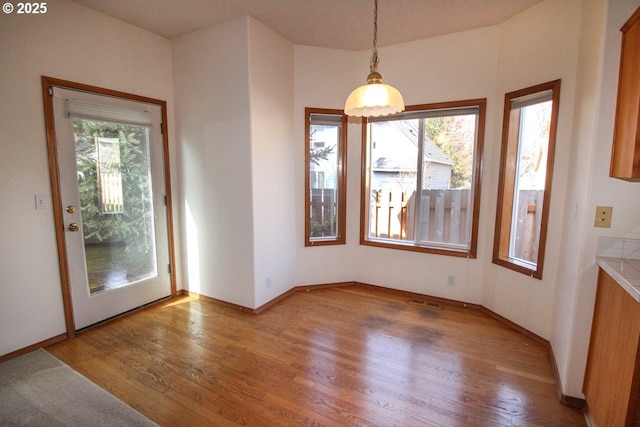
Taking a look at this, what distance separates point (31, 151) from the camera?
239 cm

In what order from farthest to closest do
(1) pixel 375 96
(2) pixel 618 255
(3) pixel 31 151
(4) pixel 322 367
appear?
(3) pixel 31 151 < (4) pixel 322 367 < (1) pixel 375 96 < (2) pixel 618 255

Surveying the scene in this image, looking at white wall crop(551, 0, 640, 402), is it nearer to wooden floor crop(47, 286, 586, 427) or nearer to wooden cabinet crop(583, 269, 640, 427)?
wooden cabinet crop(583, 269, 640, 427)

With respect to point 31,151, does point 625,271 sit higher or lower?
lower

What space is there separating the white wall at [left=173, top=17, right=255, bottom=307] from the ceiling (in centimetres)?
21

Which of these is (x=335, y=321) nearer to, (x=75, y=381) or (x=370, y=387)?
(x=370, y=387)

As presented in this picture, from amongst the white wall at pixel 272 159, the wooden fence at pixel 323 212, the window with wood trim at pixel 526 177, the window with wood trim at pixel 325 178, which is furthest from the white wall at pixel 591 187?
the white wall at pixel 272 159

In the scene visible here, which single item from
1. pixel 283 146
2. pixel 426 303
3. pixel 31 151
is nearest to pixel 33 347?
pixel 31 151

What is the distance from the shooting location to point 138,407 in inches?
73.7

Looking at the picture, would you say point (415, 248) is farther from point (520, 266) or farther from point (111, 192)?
point (111, 192)

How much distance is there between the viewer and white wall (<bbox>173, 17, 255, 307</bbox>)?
9.68ft

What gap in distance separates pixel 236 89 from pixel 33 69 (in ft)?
5.13

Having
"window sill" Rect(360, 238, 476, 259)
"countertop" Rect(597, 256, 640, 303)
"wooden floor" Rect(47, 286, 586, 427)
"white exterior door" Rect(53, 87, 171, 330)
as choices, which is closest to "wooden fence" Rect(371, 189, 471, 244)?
"window sill" Rect(360, 238, 476, 259)

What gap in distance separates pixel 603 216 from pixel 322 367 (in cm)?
208

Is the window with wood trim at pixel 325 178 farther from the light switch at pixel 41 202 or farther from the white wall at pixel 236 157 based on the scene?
the light switch at pixel 41 202
